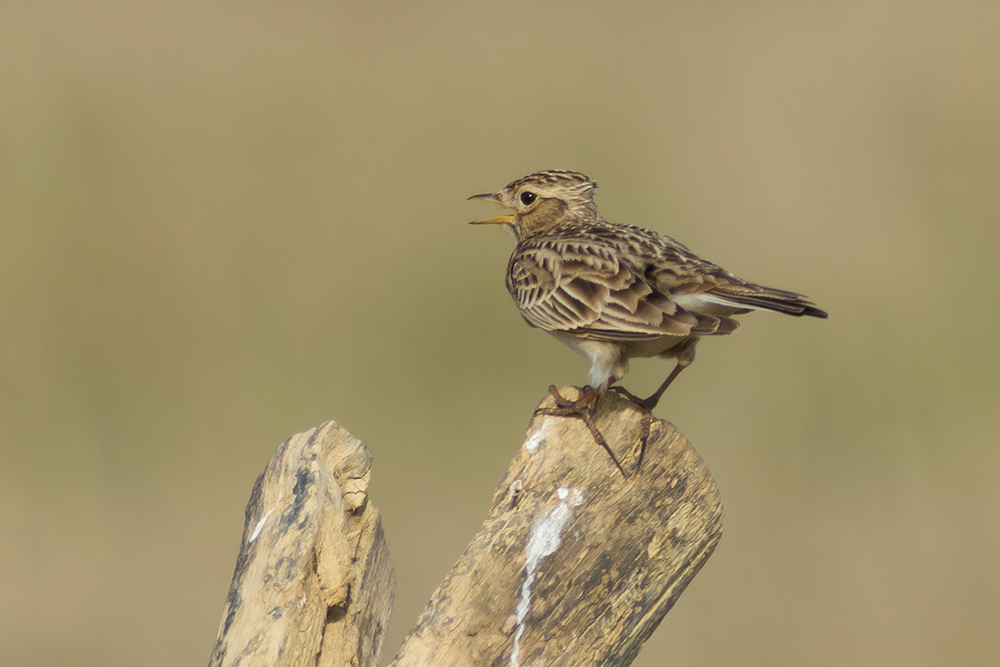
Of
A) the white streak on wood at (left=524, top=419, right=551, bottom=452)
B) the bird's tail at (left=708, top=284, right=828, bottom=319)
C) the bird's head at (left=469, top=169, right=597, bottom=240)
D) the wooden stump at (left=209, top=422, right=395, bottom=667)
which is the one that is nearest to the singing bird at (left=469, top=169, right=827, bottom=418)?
the bird's tail at (left=708, top=284, right=828, bottom=319)

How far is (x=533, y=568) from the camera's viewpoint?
4281 mm

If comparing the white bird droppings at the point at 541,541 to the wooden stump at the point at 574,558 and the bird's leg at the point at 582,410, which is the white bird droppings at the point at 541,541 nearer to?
the wooden stump at the point at 574,558

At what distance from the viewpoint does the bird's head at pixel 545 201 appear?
6.91 m

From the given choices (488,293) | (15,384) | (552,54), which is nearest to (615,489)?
(488,293)

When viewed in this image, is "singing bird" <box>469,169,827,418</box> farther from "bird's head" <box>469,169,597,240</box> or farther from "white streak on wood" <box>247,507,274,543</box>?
"white streak on wood" <box>247,507,274,543</box>

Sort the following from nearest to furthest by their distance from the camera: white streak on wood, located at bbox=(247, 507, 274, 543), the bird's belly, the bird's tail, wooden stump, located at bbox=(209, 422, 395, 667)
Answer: wooden stump, located at bbox=(209, 422, 395, 667) → white streak on wood, located at bbox=(247, 507, 274, 543) → the bird's tail → the bird's belly

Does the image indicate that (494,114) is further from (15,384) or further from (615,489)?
(615,489)

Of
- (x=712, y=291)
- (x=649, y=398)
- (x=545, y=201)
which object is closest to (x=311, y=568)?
(x=649, y=398)

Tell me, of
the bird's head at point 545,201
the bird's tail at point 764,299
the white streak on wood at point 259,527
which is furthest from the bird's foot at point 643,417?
the bird's head at point 545,201

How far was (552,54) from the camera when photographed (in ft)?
44.5

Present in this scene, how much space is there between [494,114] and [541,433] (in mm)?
8187

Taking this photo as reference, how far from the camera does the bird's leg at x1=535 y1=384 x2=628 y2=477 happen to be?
15.7 feet

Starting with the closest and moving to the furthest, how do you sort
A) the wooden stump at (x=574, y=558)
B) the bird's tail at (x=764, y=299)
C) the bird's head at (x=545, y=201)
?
the wooden stump at (x=574, y=558) → the bird's tail at (x=764, y=299) → the bird's head at (x=545, y=201)

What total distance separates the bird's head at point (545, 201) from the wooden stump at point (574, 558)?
7.57ft
